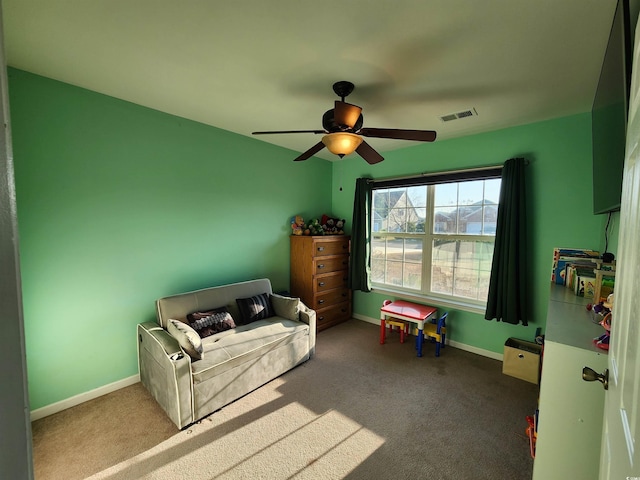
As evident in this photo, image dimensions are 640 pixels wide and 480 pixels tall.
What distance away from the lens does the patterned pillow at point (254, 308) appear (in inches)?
113

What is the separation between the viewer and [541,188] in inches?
106

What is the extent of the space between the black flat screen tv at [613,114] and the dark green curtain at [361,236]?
243 centimetres

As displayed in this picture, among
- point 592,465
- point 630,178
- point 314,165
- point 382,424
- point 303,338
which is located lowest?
point 382,424

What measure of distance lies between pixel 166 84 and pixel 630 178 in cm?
265

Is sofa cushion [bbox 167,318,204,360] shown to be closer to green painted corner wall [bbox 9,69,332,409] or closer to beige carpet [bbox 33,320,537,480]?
beige carpet [bbox 33,320,537,480]

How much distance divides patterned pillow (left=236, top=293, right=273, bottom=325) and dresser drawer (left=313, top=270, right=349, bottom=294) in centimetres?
81

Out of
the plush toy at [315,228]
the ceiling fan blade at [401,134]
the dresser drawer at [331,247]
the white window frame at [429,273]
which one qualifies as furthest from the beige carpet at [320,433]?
the ceiling fan blade at [401,134]

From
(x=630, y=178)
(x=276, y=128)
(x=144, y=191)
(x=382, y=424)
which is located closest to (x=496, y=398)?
(x=382, y=424)

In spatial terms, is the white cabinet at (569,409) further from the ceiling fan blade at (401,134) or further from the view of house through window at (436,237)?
the view of house through window at (436,237)

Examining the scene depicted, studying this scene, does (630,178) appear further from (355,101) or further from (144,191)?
(144,191)

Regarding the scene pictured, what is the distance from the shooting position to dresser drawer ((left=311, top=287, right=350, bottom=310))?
369 cm

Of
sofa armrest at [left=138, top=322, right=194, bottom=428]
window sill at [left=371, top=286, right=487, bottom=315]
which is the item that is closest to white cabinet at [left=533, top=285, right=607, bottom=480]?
window sill at [left=371, top=286, right=487, bottom=315]

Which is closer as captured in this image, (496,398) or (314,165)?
(496,398)

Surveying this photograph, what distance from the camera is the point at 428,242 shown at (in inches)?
138
